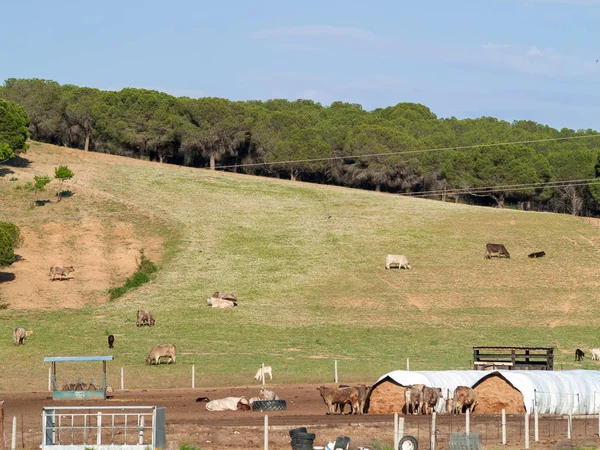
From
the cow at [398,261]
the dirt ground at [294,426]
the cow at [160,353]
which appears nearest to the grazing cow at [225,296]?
the cow at [398,261]

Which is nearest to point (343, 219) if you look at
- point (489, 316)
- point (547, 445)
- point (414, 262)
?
point (414, 262)

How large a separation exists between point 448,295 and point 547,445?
47.0 m

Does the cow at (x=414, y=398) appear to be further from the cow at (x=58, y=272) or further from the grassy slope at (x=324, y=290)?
the cow at (x=58, y=272)

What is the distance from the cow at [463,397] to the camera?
36.7 meters

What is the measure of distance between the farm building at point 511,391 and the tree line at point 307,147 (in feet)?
316

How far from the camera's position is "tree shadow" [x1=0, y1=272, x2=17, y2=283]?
79850 mm

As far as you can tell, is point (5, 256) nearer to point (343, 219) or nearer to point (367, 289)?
point (367, 289)

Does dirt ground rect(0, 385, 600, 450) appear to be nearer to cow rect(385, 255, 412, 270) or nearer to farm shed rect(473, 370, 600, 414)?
farm shed rect(473, 370, 600, 414)

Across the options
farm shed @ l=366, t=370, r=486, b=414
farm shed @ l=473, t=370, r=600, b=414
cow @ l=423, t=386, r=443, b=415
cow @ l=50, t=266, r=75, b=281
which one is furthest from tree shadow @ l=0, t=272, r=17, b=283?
cow @ l=423, t=386, r=443, b=415

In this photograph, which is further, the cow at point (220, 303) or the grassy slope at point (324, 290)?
the cow at point (220, 303)

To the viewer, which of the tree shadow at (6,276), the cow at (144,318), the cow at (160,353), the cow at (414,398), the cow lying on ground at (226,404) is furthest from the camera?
the tree shadow at (6,276)

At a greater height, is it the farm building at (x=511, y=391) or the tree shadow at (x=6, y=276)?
the tree shadow at (x=6, y=276)

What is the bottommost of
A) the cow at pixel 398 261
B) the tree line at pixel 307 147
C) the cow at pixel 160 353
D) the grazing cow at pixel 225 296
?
the cow at pixel 160 353

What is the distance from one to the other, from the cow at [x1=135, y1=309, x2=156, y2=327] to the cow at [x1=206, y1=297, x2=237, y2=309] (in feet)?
20.2
